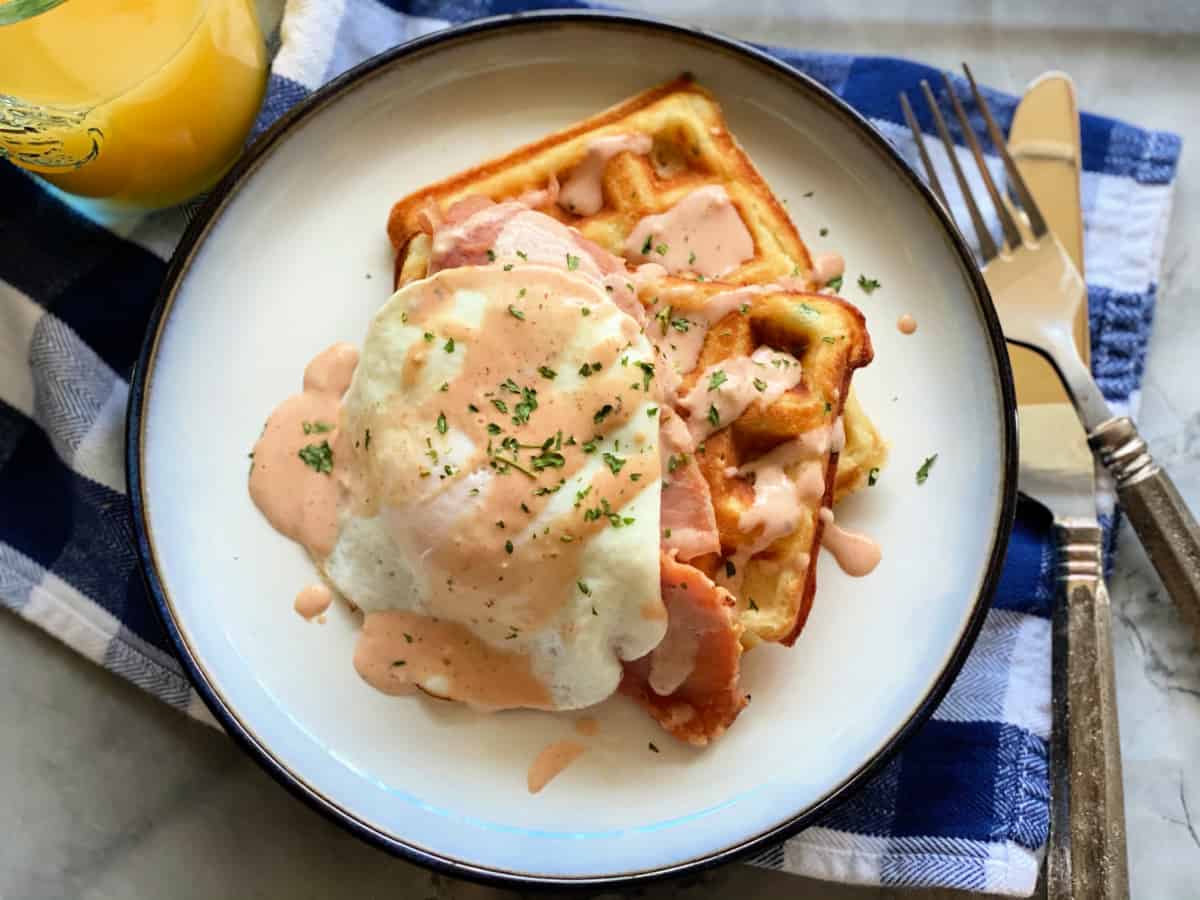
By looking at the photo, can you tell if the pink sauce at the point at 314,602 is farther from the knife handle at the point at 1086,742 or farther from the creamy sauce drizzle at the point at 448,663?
the knife handle at the point at 1086,742

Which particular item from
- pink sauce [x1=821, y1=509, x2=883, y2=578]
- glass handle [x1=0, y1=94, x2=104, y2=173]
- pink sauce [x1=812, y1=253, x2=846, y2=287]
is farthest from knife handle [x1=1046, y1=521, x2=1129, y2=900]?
glass handle [x1=0, y1=94, x2=104, y2=173]

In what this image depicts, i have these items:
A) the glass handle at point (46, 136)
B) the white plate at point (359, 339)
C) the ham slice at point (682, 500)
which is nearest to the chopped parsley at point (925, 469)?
the white plate at point (359, 339)

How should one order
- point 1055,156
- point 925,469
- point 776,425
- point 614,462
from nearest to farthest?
point 614,462, point 776,425, point 925,469, point 1055,156

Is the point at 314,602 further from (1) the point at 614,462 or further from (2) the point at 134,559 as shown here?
(1) the point at 614,462

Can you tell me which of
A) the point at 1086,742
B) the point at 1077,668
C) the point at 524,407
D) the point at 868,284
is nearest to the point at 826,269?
the point at 868,284

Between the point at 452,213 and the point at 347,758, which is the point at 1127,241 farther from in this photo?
the point at 347,758

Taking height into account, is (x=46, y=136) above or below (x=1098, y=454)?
above

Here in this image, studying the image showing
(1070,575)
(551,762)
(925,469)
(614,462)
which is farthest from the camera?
(1070,575)
